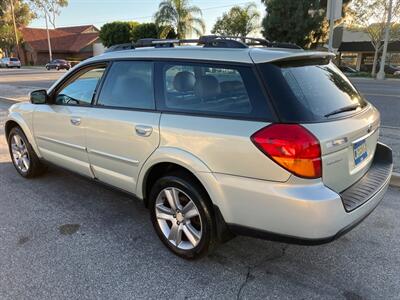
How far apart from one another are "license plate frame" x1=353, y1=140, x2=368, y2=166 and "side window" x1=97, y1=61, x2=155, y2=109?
1631 millimetres

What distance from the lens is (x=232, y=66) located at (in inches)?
104

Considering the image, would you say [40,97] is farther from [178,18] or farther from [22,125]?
[178,18]

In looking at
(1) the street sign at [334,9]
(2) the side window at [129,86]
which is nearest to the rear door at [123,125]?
(2) the side window at [129,86]

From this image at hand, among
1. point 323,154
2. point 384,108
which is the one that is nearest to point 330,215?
point 323,154

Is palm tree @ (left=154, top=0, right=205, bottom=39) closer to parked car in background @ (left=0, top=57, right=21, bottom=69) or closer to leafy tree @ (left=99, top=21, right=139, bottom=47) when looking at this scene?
leafy tree @ (left=99, top=21, right=139, bottom=47)

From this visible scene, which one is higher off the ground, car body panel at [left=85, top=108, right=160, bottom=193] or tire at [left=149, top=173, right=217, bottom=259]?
car body panel at [left=85, top=108, right=160, bottom=193]

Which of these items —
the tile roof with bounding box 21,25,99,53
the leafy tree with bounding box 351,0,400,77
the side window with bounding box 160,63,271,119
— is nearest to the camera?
the side window with bounding box 160,63,271,119

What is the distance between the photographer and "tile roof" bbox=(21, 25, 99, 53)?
58.1 meters

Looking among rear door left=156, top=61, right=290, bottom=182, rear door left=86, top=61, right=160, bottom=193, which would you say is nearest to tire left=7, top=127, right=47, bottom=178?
rear door left=86, top=61, right=160, bottom=193

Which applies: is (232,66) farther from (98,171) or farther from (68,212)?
(68,212)

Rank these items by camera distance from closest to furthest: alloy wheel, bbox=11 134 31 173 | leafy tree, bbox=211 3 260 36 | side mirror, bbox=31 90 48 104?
side mirror, bbox=31 90 48 104
alloy wheel, bbox=11 134 31 173
leafy tree, bbox=211 3 260 36

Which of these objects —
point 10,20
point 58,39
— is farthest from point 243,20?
point 10,20

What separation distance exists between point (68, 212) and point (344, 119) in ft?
9.63

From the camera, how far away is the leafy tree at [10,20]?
61844 millimetres
